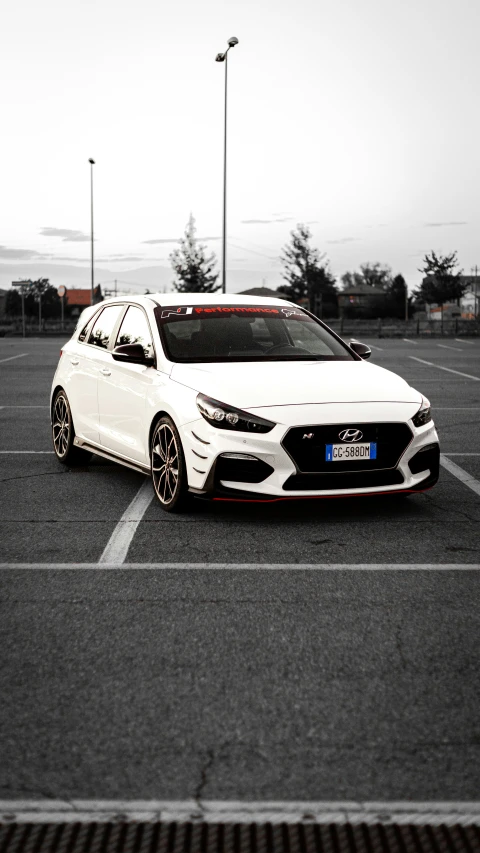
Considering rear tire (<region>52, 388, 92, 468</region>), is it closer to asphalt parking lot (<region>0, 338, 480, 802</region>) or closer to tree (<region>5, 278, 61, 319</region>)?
asphalt parking lot (<region>0, 338, 480, 802</region>)

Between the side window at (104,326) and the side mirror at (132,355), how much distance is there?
1.09m

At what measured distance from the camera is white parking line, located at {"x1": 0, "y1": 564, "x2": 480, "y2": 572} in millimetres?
5805

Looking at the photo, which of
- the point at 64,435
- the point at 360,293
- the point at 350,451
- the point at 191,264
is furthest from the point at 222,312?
the point at 360,293

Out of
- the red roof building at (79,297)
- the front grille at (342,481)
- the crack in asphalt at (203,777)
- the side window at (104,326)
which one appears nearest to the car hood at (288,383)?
the front grille at (342,481)

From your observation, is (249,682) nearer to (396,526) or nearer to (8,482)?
(396,526)

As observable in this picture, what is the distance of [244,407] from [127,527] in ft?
3.59

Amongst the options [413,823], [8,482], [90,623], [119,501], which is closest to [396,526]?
[119,501]

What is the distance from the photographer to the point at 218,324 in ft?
27.6

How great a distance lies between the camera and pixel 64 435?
31.4 feet

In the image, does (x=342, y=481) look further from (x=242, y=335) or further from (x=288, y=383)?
(x=242, y=335)

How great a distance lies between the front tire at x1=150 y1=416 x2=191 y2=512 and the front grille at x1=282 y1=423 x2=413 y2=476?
78 centimetres

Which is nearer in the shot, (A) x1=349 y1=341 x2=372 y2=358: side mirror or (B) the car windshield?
(B) the car windshield

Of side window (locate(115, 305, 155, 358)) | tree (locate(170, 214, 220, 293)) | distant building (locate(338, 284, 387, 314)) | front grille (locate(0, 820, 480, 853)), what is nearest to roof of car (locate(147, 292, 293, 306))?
side window (locate(115, 305, 155, 358))

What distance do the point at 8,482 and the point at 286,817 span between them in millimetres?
6131
